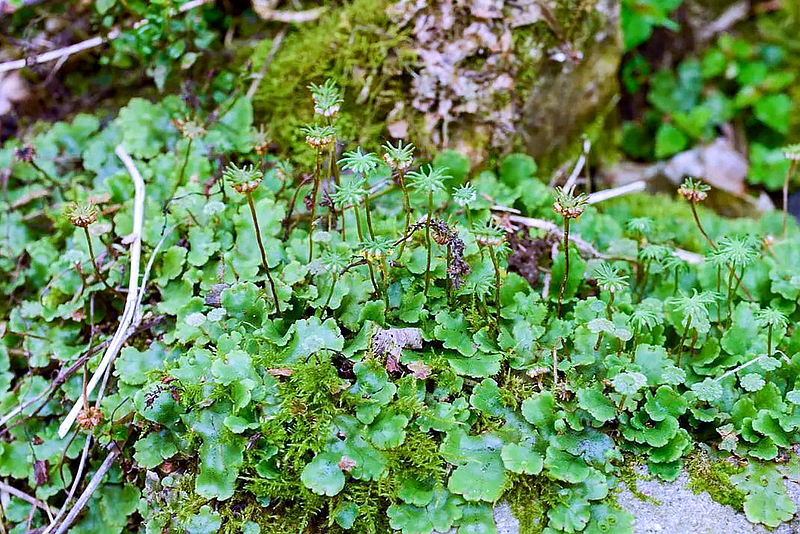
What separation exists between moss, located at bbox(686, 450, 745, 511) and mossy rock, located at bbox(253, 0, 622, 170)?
5.38ft

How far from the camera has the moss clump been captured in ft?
10.2

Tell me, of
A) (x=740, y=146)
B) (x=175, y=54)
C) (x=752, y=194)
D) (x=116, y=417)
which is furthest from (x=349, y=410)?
(x=740, y=146)

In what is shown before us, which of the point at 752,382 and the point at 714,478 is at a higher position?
the point at 752,382

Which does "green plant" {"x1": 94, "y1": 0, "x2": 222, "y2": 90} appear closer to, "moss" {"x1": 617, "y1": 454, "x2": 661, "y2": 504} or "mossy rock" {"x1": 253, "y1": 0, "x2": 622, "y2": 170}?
"mossy rock" {"x1": 253, "y1": 0, "x2": 622, "y2": 170}

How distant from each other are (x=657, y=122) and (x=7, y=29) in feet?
A: 13.8

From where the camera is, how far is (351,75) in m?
3.19

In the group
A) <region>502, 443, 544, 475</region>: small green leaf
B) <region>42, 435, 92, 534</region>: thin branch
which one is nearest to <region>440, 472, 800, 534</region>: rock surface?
<region>502, 443, 544, 475</region>: small green leaf

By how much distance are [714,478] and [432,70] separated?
202 centimetres

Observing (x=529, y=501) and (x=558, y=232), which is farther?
(x=558, y=232)

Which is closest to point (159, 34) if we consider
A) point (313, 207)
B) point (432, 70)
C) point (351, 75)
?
point (351, 75)

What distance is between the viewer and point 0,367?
269 cm

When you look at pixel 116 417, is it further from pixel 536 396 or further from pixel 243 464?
pixel 536 396

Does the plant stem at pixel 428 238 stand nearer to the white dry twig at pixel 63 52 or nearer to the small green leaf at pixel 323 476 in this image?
the small green leaf at pixel 323 476

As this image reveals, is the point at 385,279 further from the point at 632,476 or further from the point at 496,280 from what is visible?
the point at 632,476
